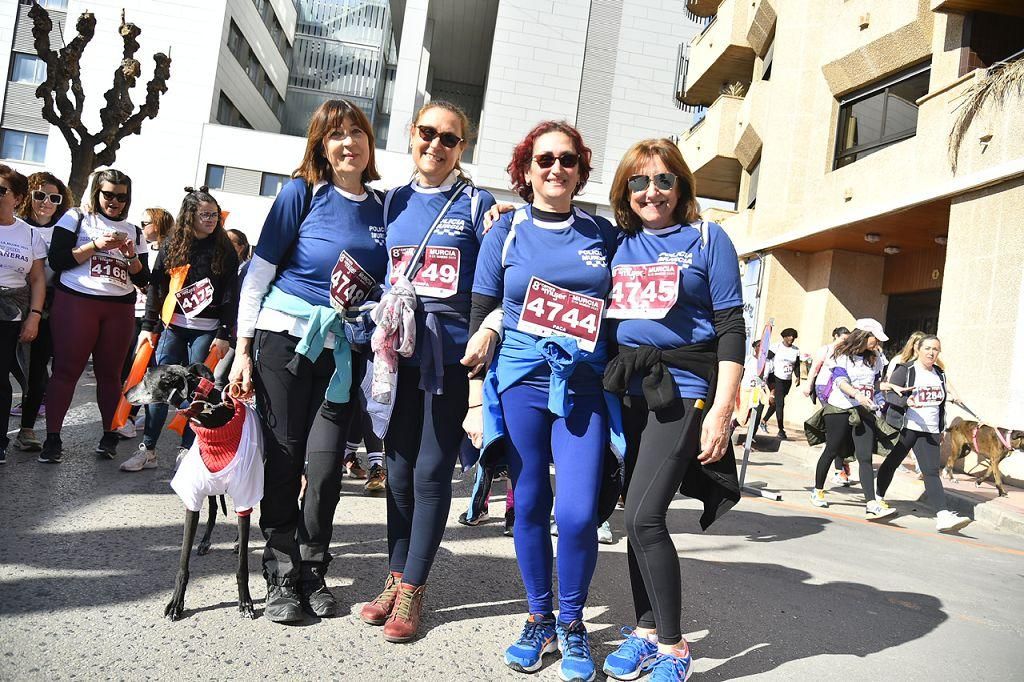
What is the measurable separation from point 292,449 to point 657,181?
6.28 ft

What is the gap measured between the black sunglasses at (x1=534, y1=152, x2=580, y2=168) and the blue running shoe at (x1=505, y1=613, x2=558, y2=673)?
1833 millimetres

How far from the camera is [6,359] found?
525 cm

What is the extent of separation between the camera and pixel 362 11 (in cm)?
5119

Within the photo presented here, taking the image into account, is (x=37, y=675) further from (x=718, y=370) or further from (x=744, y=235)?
(x=744, y=235)

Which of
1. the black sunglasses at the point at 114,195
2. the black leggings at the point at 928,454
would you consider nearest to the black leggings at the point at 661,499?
the black sunglasses at the point at 114,195

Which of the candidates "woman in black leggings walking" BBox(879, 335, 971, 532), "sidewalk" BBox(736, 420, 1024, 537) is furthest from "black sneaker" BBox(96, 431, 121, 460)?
"woman in black leggings walking" BBox(879, 335, 971, 532)

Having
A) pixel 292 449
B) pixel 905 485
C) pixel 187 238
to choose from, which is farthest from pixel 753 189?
pixel 292 449

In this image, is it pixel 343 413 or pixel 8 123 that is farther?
pixel 8 123

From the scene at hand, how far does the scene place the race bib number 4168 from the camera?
9.69 ft

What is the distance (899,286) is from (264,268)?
635 inches

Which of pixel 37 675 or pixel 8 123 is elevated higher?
pixel 8 123

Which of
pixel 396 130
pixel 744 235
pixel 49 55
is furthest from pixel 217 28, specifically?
pixel 744 235

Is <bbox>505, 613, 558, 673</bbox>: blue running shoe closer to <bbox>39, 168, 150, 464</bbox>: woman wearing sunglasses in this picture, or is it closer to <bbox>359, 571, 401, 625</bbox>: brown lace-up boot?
<bbox>359, 571, 401, 625</bbox>: brown lace-up boot

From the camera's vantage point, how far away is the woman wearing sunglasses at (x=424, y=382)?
3133mm
